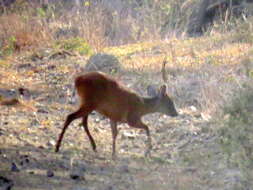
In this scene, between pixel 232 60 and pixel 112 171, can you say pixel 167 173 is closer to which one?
pixel 112 171

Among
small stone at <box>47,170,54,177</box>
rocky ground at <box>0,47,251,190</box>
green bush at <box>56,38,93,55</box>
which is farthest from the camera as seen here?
green bush at <box>56,38,93,55</box>

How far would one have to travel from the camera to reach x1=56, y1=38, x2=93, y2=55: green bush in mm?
12508

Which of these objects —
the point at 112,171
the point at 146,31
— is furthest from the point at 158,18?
the point at 112,171

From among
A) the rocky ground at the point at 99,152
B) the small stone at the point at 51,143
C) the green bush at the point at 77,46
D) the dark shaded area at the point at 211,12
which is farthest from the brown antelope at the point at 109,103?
the dark shaded area at the point at 211,12

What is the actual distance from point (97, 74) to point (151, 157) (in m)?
1.02

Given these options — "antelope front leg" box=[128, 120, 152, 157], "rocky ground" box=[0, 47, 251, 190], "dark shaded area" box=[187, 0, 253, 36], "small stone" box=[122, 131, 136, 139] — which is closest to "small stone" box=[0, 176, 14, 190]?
"rocky ground" box=[0, 47, 251, 190]

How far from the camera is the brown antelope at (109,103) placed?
682 centimetres

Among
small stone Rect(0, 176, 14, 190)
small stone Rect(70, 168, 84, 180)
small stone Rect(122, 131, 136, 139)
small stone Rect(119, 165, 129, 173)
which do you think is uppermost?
small stone Rect(0, 176, 14, 190)

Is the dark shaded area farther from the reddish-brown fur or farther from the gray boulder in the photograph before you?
the reddish-brown fur

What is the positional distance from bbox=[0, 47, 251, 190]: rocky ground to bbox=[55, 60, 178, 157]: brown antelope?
281 millimetres

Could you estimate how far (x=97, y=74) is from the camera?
22.6 ft

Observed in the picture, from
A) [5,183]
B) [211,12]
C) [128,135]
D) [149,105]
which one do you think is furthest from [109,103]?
[211,12]

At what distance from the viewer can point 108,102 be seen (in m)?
6.90

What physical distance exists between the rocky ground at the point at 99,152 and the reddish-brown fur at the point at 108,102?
309 mm
